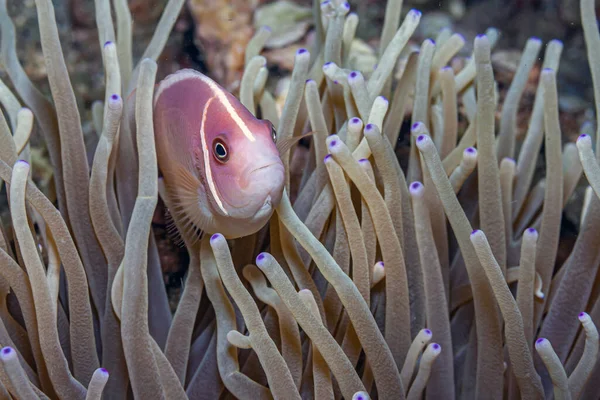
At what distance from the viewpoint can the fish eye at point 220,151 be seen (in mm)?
963

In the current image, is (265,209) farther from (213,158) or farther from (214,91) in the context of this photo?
(214,91)

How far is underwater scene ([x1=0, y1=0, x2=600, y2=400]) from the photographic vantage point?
3.22 feet

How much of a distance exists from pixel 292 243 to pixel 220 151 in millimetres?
265

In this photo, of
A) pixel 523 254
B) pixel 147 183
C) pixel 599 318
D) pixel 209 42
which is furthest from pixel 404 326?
pixel 209 42

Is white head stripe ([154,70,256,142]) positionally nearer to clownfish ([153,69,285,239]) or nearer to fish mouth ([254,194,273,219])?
clownfish ([153,69,285,239])

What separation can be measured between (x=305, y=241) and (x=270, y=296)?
13 cm

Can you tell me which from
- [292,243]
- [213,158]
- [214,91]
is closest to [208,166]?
[213,158]

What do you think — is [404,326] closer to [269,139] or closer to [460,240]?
[460,240]

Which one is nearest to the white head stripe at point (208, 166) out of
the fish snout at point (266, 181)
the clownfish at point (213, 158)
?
the clownfish at point (213, 158)

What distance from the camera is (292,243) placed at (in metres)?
1.15

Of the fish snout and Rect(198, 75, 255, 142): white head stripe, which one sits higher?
Rect(198, 75, 255, 142): white head stripe

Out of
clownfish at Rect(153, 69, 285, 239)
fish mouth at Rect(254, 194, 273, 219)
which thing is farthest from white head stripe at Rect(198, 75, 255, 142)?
fish mouth at Rect(254, 194, 273, 219)

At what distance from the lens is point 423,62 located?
1.39 m

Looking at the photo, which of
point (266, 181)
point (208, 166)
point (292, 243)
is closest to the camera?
point (266, 181)
